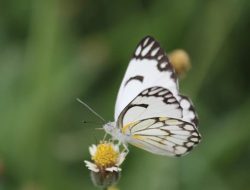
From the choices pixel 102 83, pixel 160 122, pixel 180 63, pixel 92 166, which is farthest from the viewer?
pixel 102 83

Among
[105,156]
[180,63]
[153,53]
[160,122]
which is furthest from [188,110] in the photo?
[180,63]

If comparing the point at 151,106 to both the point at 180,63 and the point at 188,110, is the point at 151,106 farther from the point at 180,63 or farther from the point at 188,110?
the point at 180,63

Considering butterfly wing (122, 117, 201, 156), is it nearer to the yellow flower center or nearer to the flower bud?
the yellow flower center

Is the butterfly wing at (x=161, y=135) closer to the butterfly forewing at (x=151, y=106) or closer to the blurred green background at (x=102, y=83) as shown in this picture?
the butterfly forewing at (x=151, y=106)

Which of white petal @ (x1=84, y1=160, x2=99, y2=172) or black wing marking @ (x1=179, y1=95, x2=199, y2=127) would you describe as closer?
white petal @ (x1=84, y1=160, x2=99, y2=172)

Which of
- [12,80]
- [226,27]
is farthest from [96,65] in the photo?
[226,27]

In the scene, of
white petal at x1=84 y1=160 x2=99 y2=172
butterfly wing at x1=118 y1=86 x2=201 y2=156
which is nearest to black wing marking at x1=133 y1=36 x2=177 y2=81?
butterfly wing at x1=118 y1=86 x2=201 y2=156

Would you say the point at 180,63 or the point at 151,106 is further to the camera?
the point at 180,63
